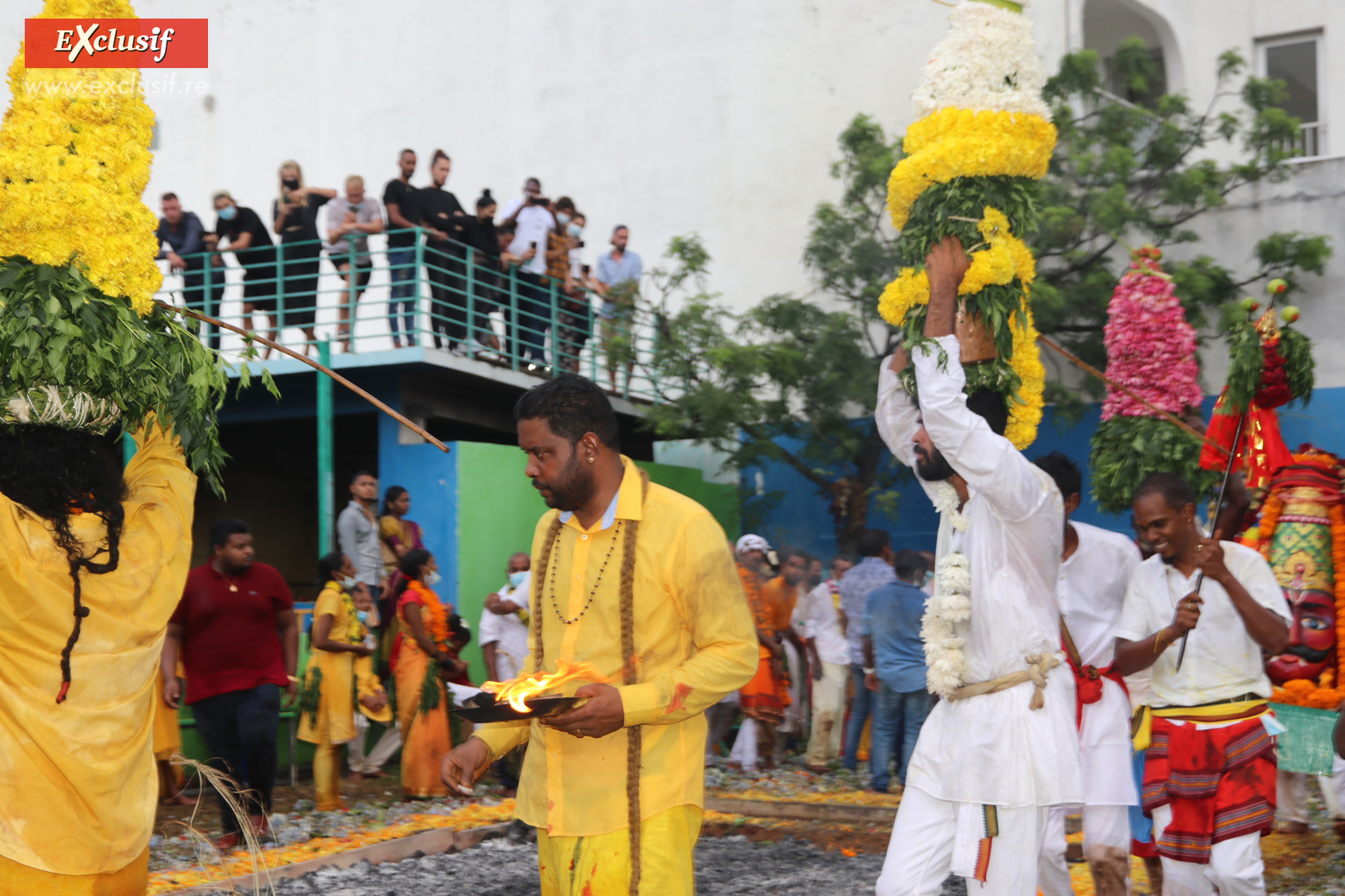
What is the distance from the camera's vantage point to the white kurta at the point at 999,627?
4.44m

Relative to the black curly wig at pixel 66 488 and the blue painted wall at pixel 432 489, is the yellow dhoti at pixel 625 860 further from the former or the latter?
the blue painted wall at pixel 432 489

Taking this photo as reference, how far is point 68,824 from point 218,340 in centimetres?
1368

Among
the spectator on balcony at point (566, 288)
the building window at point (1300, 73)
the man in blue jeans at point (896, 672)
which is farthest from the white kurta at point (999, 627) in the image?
the building window at point (1300, 73)

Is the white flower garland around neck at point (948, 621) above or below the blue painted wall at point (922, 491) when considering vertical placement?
below

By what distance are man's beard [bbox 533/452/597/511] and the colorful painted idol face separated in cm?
543

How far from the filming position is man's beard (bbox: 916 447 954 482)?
4.84 metres

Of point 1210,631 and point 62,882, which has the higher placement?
point 1210,631

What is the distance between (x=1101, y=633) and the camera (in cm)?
641

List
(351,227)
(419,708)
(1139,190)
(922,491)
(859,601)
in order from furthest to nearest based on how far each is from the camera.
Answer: (922,491), (1139,190), (351,227), (859,601), (419,708)

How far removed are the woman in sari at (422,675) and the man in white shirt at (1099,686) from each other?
540 centimetres

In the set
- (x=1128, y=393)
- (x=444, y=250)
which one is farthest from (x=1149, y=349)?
(x=444, y=250)

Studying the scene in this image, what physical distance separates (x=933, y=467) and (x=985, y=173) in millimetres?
1113

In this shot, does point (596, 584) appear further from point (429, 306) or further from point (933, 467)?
point (429, 306)

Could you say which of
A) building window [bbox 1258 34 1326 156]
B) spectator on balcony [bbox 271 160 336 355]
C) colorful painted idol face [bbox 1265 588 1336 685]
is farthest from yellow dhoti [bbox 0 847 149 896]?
building window [bbox 1258 34 1326 156]
